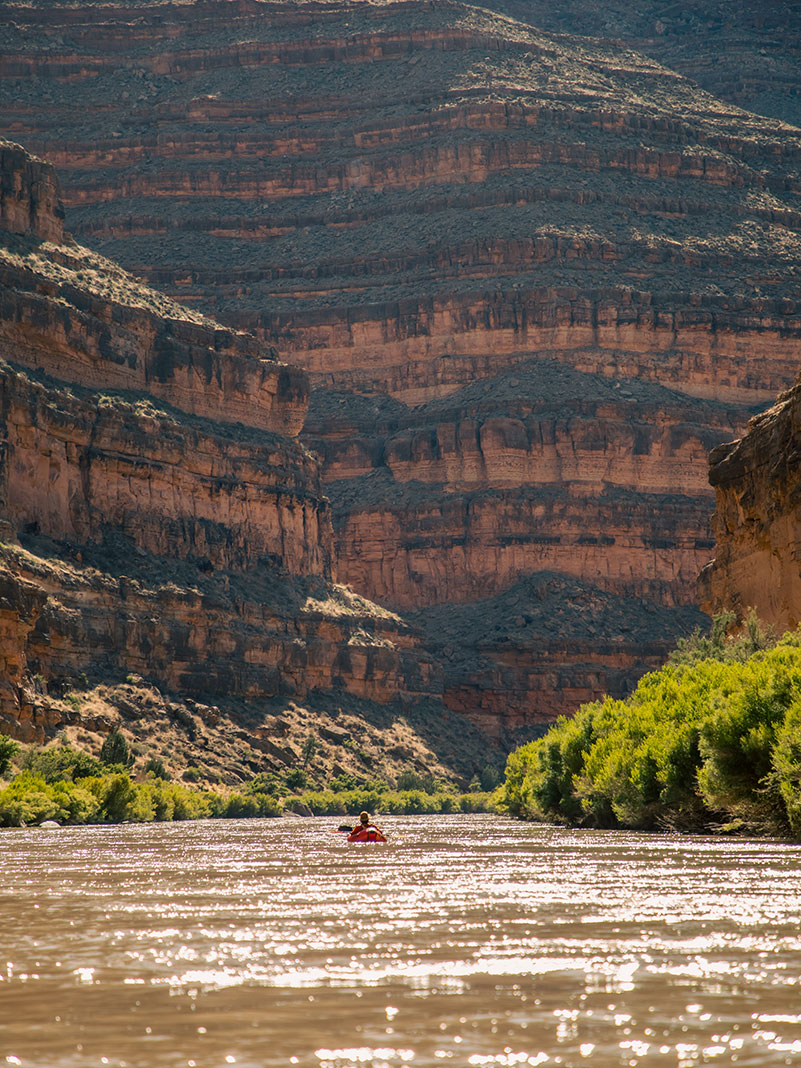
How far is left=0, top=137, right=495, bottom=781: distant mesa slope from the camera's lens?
283 ft

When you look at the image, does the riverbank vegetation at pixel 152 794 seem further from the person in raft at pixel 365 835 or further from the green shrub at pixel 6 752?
the person in raft at pixel 365 835

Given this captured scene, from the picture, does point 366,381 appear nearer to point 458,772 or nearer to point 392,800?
point 458,772

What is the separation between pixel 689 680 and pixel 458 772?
69.9 m

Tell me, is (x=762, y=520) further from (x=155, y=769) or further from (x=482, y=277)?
(x=482, y=277)

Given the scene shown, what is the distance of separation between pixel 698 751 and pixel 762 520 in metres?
18.0

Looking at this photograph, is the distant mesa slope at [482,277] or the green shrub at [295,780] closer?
the green shrub at [295,780]

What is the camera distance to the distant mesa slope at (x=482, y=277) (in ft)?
458

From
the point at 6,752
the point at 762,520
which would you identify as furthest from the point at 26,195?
the point at 762,520

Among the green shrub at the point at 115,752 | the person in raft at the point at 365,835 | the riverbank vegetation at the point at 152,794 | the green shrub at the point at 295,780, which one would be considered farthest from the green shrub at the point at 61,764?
the person in raft at the point at 365,835

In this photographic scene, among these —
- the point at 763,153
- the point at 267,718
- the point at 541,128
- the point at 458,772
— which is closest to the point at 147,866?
the point at 267,718

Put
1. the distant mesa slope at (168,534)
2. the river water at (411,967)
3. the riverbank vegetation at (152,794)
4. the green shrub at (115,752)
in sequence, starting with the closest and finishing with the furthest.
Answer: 1. the river water at (411,967)
2. the riverbank vegetation at (152,794)
3. the green shrub at (115,752)
4. the distant mesa slope at (168,534)

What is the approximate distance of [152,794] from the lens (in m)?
67.1

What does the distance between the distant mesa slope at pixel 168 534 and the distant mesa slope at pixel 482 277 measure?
60.1 feet

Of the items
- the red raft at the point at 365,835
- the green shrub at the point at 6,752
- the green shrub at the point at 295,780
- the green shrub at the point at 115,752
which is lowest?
the green shrub at the point at 295,780
